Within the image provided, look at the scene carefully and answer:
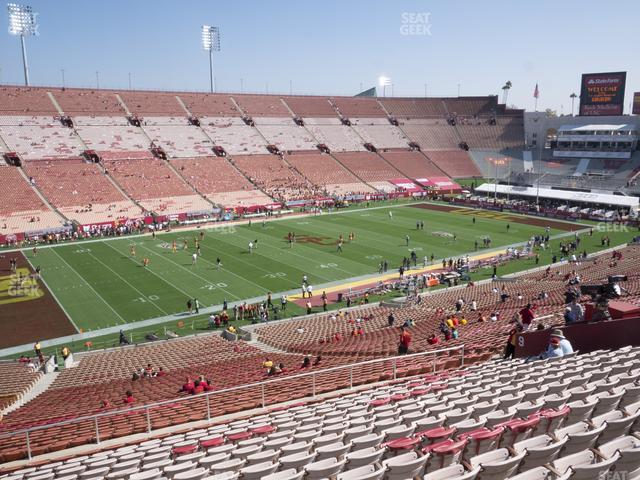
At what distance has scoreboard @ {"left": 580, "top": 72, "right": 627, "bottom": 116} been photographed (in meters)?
77.1

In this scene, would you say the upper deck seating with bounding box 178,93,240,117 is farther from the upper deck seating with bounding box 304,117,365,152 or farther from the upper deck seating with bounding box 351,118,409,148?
the upper deck seating with bounding box 351,118,409,148

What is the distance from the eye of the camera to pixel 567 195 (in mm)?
63469

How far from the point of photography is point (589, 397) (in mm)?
6973

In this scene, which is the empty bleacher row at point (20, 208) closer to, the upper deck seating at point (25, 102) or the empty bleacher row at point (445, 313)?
the upper deck seating at point (25, 102)

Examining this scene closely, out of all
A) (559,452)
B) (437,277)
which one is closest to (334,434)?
(559,452)

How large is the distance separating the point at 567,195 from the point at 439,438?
6392 cm

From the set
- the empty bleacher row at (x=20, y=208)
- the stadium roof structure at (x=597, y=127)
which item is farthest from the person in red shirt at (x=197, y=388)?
the stadium roof structure at (x=597, y=127)

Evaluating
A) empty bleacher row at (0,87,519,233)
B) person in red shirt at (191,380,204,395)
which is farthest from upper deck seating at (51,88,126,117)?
person in red shirt at (191,380,204,395)

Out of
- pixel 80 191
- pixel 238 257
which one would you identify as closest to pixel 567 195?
pixel 238 257

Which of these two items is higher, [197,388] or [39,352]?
[197,388]

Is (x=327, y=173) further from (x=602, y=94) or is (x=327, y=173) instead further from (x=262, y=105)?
(x=602, y=94)

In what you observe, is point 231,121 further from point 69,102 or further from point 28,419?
point 28,419

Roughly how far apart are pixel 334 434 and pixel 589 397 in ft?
10.9

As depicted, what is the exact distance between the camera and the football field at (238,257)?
33438 mm
